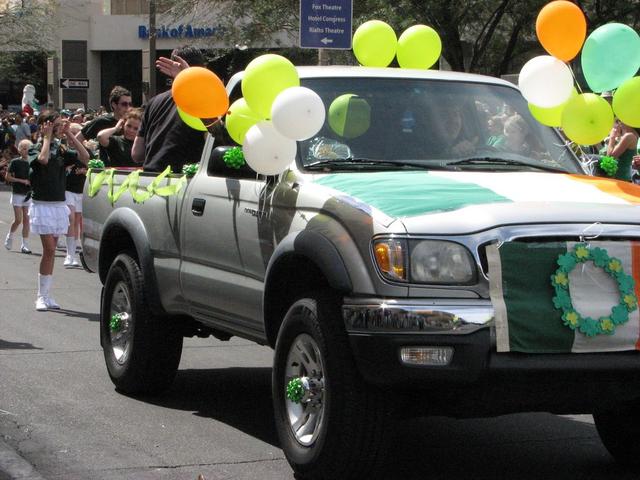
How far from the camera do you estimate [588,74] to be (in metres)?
7.08

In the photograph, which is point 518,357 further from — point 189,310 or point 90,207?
point 90,207

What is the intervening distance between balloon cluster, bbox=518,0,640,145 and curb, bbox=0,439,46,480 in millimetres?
3268

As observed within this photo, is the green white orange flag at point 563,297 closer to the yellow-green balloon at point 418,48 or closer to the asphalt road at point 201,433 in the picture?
the asphalt road at point 201,433

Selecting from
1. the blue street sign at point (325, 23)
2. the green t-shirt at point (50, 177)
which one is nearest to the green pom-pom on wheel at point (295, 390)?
the green t-shirt at point (50, 177)

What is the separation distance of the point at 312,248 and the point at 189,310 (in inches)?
73.0

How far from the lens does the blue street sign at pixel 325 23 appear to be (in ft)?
47.4

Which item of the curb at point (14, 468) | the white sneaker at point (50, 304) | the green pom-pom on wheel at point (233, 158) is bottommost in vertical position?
the white sneaker at point (50, 304)

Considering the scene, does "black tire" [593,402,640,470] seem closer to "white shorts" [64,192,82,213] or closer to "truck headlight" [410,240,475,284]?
"truck headlight" [410,240,475,284]

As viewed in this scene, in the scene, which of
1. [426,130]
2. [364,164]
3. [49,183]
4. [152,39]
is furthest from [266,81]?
[152,39]

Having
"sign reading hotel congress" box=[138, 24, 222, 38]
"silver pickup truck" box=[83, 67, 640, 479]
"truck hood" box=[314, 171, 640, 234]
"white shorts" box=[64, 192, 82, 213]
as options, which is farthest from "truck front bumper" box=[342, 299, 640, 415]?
"sign reading hotel congress" box=[138, 24, 222, 38]

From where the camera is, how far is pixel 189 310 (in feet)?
24.2

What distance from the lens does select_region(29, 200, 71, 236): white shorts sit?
511 inches

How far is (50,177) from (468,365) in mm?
9027

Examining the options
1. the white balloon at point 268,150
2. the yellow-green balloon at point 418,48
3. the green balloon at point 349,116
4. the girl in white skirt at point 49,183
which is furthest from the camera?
the girl in white skirt at point 49,183
